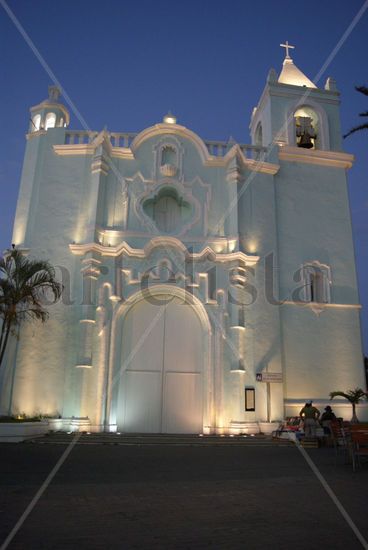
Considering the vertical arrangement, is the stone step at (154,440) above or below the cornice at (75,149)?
below

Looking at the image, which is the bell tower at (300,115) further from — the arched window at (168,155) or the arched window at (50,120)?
the arched window at (50,120)

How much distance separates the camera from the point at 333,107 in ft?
81.6

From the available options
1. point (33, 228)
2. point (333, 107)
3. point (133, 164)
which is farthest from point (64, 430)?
point (333, 107)

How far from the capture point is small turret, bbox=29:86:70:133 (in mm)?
22906

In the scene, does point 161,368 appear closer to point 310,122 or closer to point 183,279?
point 183,279

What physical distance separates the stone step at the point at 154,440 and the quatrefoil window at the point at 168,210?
9.04m

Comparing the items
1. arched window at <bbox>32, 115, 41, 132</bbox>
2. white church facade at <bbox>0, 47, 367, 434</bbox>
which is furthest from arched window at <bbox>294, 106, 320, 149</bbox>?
arched window at <bbox>32, 115, 41, 132</bbox>

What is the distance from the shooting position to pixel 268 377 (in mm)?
18953

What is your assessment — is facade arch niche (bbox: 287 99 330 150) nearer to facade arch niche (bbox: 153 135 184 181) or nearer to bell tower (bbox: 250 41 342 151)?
bell tower (bbox: 250 41 342 151)

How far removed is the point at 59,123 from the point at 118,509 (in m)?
20.7

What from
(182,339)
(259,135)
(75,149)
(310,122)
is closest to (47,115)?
(75,149)

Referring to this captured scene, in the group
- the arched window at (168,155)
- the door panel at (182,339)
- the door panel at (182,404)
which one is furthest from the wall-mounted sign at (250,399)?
the arched window at (168,155)

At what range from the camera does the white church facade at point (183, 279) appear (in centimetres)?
1878

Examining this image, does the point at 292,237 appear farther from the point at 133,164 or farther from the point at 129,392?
the point at 129,392
